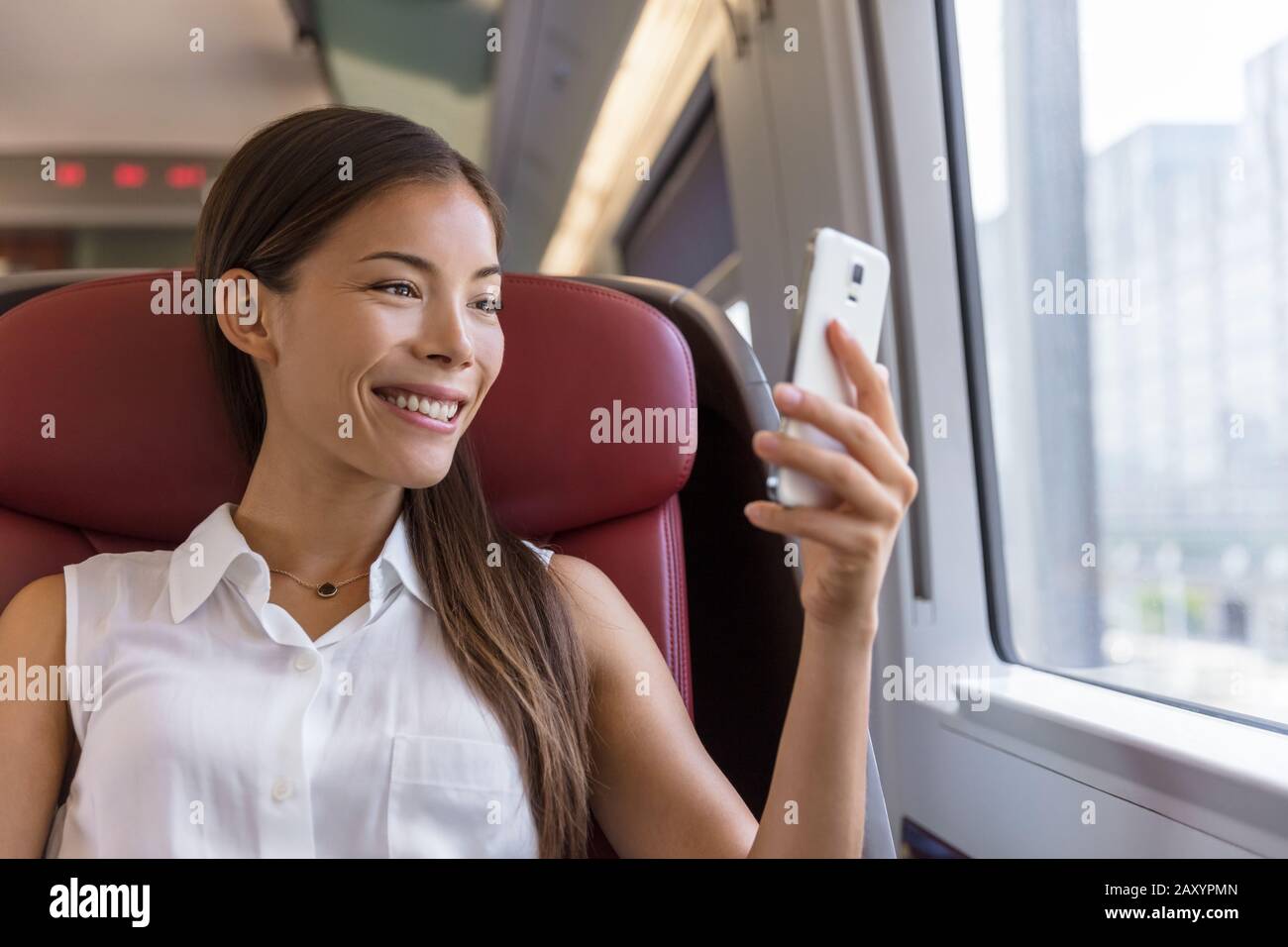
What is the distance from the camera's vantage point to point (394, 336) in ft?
3.18

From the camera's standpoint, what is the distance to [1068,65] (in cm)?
154

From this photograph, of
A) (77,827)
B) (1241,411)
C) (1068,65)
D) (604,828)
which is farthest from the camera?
(1068,65)

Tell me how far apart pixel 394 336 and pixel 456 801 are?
1.44 feet

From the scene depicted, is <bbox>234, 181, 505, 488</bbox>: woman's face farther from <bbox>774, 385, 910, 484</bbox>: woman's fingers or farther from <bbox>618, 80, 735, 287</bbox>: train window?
<bbox>618, 80, 735, 287</bbox>: train window

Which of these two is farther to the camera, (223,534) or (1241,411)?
(1241,411)

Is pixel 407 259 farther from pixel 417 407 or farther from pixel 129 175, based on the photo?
pixel 129 175

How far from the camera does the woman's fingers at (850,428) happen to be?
621 millimetres

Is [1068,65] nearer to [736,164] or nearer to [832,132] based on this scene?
[832,132]

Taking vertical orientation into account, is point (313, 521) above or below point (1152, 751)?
above

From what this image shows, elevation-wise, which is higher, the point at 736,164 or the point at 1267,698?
the point at 736,164

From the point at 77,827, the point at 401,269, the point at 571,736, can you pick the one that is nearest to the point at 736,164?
the point at 401,269

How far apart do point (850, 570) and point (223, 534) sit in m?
0.68

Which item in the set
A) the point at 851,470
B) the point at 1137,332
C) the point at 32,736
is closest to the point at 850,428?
the point at 851,470

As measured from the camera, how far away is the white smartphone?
638mm
